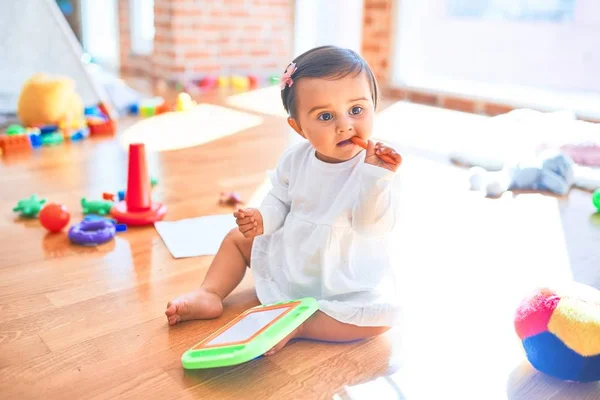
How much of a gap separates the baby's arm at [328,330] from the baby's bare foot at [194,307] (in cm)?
15

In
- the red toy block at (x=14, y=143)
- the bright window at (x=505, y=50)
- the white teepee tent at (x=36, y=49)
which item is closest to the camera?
the red toy block at (x=14, y=143)

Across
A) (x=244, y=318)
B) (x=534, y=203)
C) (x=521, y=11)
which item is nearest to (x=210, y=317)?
(x=244, y=318)

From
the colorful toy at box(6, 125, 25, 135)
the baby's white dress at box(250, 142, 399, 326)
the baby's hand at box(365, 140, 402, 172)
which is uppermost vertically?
the baby's hand at box(365, 140, 402, 172)

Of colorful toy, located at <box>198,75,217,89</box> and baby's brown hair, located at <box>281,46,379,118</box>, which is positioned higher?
baby's brown hair, located at <box>281,46,379,118</box>

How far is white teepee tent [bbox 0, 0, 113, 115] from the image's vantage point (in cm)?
256

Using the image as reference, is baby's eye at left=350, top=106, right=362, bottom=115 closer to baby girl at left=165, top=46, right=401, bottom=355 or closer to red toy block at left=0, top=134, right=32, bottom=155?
baby girl at left=165, top=46, right=401, bottom=355

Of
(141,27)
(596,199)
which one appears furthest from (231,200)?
(141,27)

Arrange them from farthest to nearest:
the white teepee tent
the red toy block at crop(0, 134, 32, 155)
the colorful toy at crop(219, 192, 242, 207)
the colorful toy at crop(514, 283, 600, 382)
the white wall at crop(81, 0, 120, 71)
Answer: the white wall at crop(81, 0, 120, 71) < the white teepee tent < the red toy block at crop(0, 134, 32, 155) < the colorful toy at crop(219, 192, 242, 207) < the colorful toy at crop(514, 283, 600, 382)

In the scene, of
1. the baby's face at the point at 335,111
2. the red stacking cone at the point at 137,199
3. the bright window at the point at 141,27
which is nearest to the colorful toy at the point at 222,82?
the bright window at the point at 141,27

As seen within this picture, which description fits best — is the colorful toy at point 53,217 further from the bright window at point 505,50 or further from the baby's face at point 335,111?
the bright window at point 505,50

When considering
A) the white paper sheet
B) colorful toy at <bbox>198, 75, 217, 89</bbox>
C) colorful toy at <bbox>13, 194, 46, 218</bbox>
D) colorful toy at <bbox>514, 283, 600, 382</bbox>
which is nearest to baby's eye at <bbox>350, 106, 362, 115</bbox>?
colorful toy at <bbox>514, 283, 600, 382</bbox>

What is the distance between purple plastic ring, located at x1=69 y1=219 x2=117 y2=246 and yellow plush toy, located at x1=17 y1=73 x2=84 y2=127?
1103mm

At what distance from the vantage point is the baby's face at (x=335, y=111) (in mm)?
907

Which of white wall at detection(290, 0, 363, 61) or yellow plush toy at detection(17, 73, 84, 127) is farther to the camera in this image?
white wall at detection(290, 0, 363, 61)
